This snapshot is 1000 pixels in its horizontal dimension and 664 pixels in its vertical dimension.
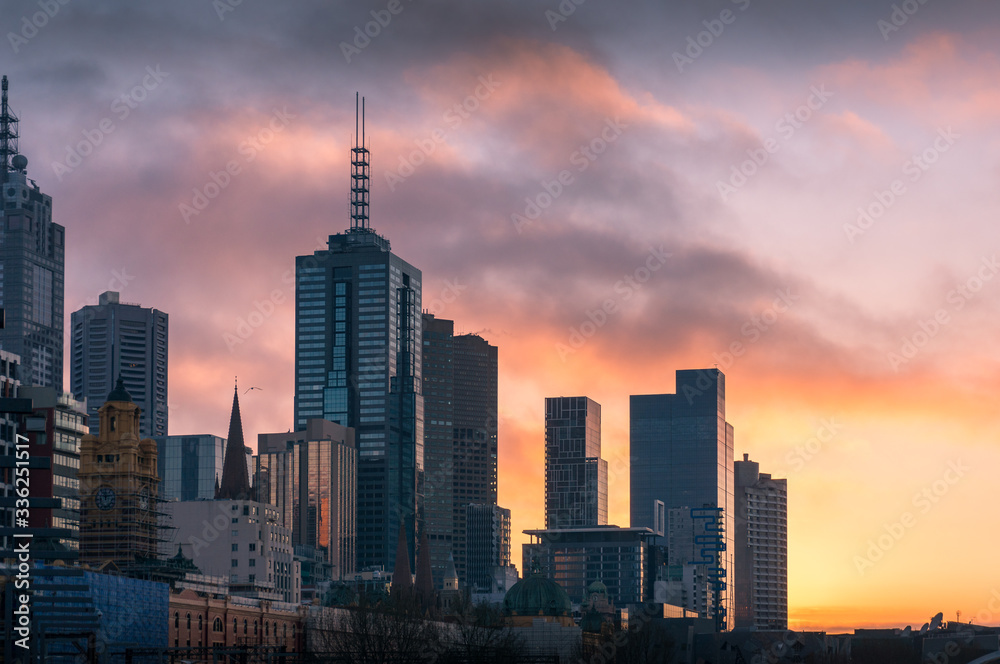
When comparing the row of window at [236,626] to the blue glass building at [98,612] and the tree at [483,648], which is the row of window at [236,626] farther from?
→ the tree at [483,648]

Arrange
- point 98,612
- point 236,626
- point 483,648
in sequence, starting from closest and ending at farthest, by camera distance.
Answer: point 98,612 < point 483,648 < point 236,626

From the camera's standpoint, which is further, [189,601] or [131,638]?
[189,601]

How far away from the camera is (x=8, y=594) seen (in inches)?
3450

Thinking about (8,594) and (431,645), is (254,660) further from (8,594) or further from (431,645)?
(8,594)

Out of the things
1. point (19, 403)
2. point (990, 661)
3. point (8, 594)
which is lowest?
point (990, 661)

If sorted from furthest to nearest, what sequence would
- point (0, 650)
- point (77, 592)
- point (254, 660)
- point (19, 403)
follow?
1. point (254, 660)
2. point (77, 592)
3. point (0, 650)
4. point (19, 403)

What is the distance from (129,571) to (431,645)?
39.0 meters

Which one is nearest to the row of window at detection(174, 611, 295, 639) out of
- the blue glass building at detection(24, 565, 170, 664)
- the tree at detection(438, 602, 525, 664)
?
the blue glass building at detection(24, 565, 170, 664)

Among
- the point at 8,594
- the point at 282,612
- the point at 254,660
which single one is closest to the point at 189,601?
the point at 254,660

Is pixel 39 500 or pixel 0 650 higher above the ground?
pixel 39 500

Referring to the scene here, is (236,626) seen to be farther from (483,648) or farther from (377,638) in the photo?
(483,648)

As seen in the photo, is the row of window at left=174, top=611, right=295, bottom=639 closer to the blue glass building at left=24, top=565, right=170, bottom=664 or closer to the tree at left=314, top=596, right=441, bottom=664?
the tree at left=314, top=596, right=441, bottom=664

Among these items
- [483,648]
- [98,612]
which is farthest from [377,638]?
[98,612]

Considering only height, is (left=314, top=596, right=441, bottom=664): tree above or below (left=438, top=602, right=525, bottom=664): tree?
above
